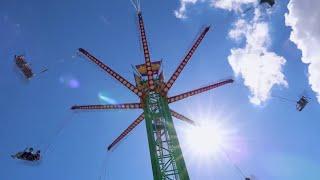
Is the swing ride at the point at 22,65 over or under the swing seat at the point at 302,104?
over

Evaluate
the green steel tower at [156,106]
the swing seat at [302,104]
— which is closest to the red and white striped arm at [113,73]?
the green steel tower at [156,106]

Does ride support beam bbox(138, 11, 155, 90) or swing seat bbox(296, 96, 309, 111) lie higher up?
ride support beam bbox(138, 11, 155, 90)

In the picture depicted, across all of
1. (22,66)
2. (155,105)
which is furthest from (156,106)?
(22,66)

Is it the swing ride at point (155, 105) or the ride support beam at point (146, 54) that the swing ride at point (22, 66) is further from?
the ride support beam at point (146, 54)

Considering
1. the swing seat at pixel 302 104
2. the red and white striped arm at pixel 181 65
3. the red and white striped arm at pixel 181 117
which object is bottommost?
the swing seat at pixel 302 104

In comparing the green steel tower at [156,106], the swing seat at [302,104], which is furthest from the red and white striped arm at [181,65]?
the swing seat at [302,104]

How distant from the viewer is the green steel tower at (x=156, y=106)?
4103 centimetres

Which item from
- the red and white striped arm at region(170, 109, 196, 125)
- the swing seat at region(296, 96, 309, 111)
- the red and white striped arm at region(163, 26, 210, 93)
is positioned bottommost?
the swing seat at region(296, 96, 309, 111)

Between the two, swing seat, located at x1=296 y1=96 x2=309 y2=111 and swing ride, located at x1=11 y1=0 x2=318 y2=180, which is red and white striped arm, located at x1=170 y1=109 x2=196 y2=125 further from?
swing seat, located at x1=296 y1=96 x2=309 y2=111

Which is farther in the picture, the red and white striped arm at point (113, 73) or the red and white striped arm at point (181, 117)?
the red and white striped arm at point (181, 117)

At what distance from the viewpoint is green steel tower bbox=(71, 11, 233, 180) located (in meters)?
41.0

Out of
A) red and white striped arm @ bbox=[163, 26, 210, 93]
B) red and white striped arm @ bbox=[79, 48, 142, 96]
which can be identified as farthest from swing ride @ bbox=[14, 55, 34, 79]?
red and white striped arm @ bbox=[163, 26, 210, 93]

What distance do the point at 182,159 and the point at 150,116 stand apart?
854cm

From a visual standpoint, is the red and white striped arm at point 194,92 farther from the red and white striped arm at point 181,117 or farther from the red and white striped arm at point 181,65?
the red and white striped arm at point 181,117
